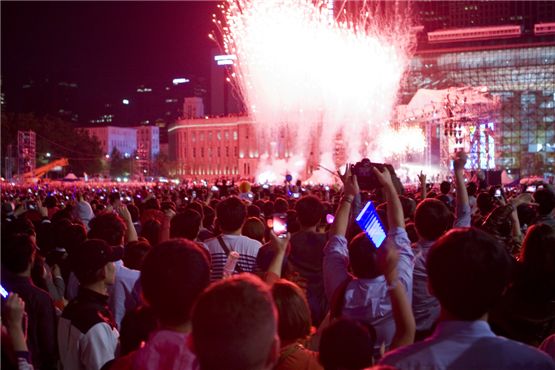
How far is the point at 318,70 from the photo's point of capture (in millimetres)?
43781

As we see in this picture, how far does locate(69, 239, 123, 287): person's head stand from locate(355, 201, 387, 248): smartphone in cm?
170

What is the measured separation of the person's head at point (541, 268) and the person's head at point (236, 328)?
231cm

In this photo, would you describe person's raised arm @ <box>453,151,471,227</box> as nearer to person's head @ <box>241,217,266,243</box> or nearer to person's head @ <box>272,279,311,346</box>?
person's head @ <box>241,217,266,243</box>

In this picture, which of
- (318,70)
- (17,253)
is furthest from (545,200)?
(318,70)

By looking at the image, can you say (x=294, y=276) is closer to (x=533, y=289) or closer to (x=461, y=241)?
(x=533, y=289)

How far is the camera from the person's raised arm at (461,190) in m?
5.63

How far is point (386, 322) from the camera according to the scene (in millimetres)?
4410

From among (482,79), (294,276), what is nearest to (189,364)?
(294,276)

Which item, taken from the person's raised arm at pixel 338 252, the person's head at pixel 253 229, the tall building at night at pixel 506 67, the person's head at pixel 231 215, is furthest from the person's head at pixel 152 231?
the tall building at night at pixel 506 67

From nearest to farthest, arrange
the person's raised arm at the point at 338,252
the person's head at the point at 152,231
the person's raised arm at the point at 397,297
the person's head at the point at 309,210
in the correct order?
the person's raised arm at the point at 397,297 < the person's raised arm at the point at 338,252 < the person's head at the point at 309,210 < the person's head at the point at 152,231

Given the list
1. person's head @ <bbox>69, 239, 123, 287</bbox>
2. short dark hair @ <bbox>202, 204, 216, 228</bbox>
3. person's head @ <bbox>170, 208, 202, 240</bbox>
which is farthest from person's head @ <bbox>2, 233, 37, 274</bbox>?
short dark hair @ <bbox>202, 204, 216, 228</bbox>

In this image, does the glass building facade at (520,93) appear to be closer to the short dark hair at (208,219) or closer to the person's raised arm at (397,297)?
the short dark hair at (208,219)

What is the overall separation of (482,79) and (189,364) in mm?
67677

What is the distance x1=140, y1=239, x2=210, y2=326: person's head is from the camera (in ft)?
10.3
